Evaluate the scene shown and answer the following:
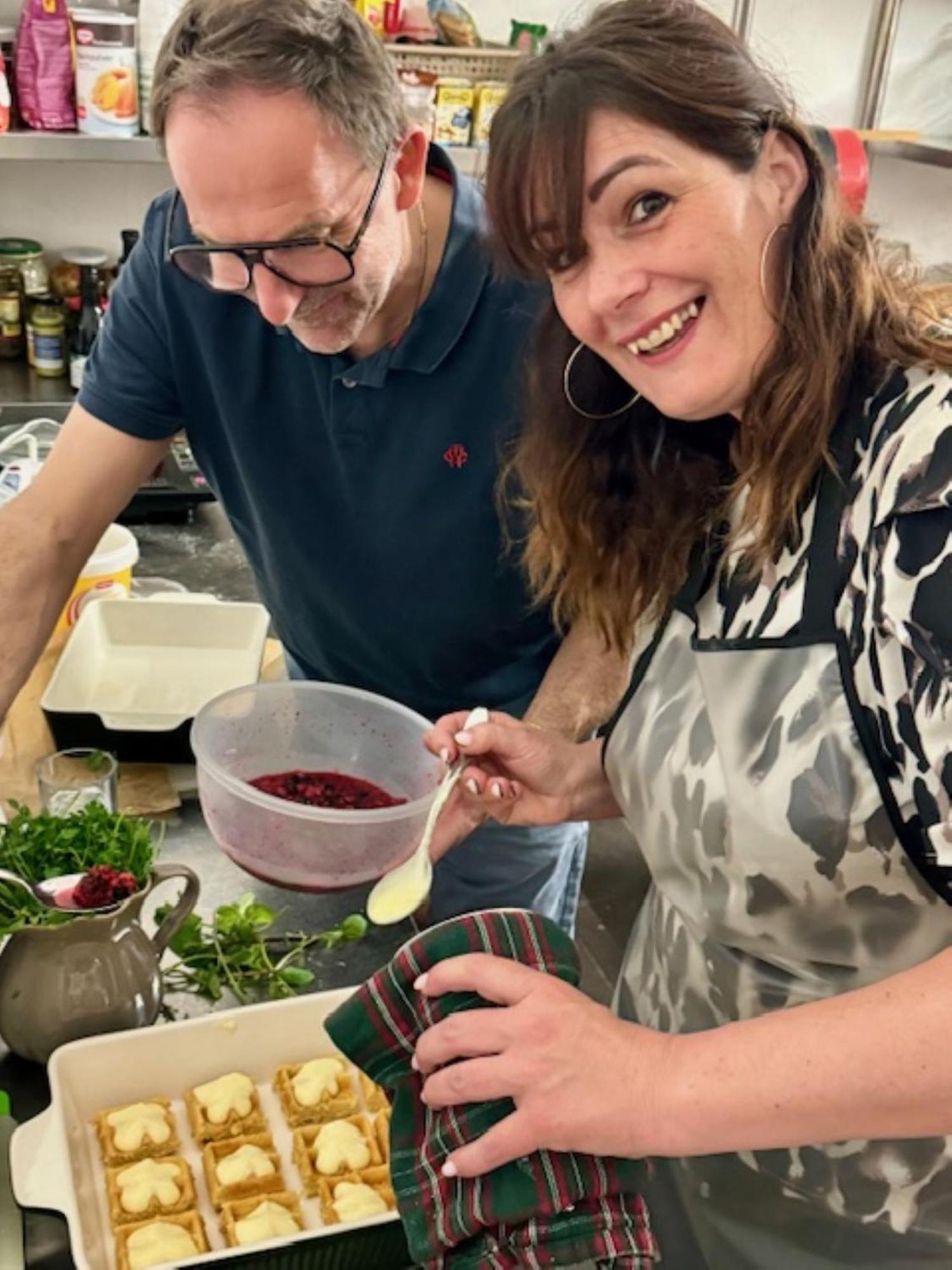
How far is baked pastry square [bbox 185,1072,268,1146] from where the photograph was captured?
3.69 ft

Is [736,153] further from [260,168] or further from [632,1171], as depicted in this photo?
[632,1171]

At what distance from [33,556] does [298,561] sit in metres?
0.30

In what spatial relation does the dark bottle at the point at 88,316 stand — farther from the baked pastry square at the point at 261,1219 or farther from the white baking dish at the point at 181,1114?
the baked pastry square at the point at 261,1219

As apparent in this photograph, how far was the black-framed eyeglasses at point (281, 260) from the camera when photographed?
115cm

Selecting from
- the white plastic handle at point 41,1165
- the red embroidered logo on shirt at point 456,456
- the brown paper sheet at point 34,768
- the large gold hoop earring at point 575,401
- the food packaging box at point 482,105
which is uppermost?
the large gold hoop earring at point 575,401

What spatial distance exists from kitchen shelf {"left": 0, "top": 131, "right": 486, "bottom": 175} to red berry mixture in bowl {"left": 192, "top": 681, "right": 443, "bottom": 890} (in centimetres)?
168

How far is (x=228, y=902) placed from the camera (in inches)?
52.8

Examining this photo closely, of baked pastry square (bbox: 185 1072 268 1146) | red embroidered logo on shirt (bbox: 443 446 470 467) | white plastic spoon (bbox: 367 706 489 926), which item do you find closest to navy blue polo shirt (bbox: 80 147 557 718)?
red embroidered logo on shirt (bbox: 443 446 470 467)

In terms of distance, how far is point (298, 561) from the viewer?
59.9 inches

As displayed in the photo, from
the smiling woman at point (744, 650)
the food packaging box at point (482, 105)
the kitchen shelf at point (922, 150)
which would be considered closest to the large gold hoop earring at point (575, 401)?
the smiling woman at point (744, 650)

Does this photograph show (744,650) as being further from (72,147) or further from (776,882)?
(72,147)

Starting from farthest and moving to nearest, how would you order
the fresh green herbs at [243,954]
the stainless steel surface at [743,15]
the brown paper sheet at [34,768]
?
the stainless steel surface at [743,15]
the brown paper sheet at [34,768]
the fresh green herbs at [243,954]

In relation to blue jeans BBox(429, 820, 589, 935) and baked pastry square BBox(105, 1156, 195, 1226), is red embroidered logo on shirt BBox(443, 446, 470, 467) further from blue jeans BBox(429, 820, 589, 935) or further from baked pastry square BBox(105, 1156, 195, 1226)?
baked pastry square BBox(105, 1156, 195, 1226)

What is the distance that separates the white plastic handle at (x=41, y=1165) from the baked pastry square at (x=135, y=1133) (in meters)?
0.07
